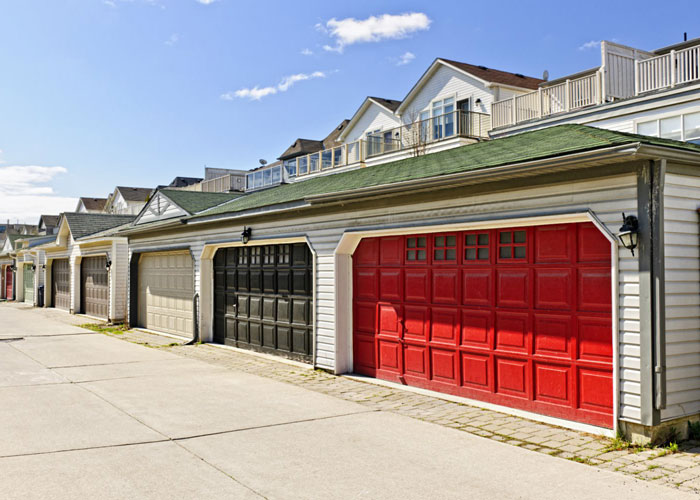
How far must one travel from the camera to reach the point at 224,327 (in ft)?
51.6

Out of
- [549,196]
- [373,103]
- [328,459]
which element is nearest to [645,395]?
[549,196]

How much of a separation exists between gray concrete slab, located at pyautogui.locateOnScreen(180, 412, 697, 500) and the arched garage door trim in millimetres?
1211

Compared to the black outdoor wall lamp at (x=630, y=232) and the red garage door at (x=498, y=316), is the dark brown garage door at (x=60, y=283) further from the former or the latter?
the black outdoor wall lamp at (x=630, y=232)

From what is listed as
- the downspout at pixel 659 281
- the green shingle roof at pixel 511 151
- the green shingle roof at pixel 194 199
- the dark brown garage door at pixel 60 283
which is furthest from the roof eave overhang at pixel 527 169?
the dark brown garage door at pixel 60 283

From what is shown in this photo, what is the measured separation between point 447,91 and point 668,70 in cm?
1276

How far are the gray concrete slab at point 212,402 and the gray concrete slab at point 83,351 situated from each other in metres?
2.82

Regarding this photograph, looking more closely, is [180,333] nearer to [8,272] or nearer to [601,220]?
[601,220]

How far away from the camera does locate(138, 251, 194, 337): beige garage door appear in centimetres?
1756

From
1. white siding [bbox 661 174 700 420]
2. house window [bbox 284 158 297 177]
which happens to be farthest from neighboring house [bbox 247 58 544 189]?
white siding [bbox 661 174 700 420]

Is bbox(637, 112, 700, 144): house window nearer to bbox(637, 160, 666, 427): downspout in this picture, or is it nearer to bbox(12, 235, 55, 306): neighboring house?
bbox(637, 160, 666, 427): downspout

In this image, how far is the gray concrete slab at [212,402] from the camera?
7859mm

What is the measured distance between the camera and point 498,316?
27.8 feet

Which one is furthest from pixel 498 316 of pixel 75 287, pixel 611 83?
pixel 75 287

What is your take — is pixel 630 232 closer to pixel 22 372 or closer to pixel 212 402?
pixel 212 402
